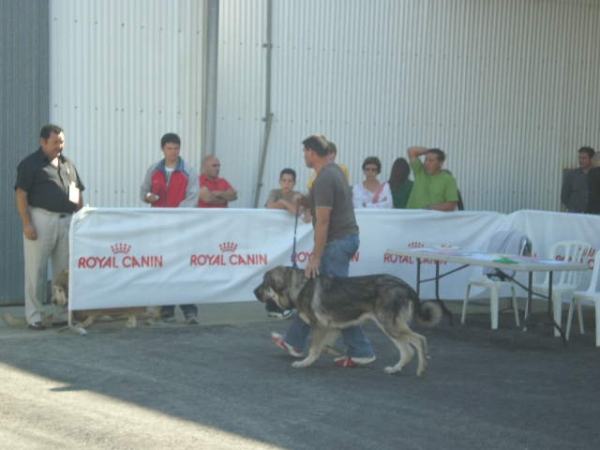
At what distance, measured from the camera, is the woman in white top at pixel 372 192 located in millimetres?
12844

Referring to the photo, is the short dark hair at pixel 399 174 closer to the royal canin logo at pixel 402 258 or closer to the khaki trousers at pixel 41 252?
the royal canin logo at pixel 402 258

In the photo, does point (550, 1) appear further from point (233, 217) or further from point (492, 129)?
point (233, 217)

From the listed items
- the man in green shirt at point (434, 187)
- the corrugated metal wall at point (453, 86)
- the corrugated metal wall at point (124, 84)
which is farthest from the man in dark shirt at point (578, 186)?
the corrugated metal wall at point (124, 84)

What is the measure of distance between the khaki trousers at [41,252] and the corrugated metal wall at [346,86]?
204 cm

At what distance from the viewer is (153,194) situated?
11367 millimetres

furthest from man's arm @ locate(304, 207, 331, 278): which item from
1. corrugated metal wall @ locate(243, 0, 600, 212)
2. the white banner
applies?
corrugated metal wall @ locate(243, 0, 600, 212)

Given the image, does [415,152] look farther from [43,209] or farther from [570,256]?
[43,209]

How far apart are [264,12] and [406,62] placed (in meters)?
2.44

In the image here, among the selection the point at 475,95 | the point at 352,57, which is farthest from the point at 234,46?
the point at 475,95

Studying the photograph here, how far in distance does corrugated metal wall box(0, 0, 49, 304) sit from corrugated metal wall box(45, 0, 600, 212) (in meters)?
0.21

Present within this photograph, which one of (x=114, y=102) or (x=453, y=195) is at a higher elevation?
A: (x=114, y=102)

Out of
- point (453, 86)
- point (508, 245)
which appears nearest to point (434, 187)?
point (508, 245)

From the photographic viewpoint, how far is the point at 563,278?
11914 mm

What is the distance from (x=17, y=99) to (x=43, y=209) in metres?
2.10
